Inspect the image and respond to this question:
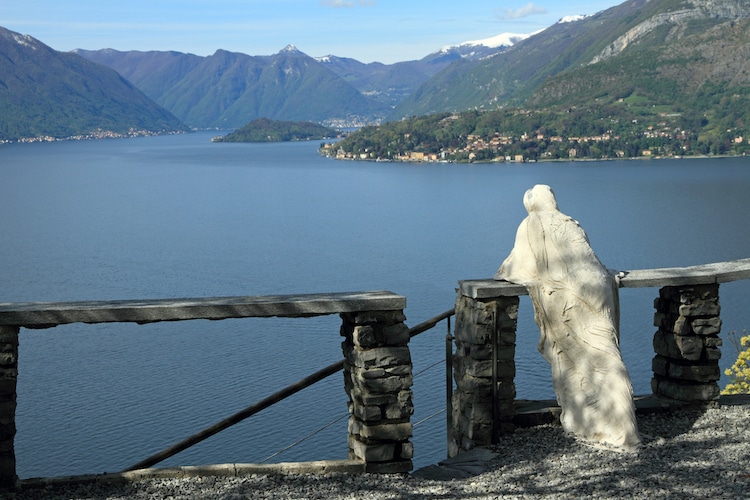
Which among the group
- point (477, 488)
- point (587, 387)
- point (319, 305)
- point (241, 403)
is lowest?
point (241, 403)

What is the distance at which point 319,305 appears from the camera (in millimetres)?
7422

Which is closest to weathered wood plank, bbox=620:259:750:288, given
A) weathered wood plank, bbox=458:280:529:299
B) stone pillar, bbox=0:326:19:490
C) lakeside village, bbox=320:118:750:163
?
weathered wood plank, bbox=458:280:529:299

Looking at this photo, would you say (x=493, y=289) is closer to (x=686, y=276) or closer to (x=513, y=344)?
(x=513, y=344)

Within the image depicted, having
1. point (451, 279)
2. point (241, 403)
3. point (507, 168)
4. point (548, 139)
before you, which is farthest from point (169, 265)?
point (548, 139)

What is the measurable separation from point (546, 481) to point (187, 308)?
3.02 m

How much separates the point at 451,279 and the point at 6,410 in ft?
146

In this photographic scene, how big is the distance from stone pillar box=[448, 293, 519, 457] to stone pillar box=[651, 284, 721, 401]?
1748 mm

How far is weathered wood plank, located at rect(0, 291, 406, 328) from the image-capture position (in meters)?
7.04

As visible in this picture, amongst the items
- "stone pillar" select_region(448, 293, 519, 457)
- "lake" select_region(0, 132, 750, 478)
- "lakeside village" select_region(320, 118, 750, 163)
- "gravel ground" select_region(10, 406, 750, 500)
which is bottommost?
"lake" select_region(0, 132, 750, 478)

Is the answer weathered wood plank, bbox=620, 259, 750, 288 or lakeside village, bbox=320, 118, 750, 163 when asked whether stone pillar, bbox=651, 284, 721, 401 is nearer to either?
weathered wood plank, bbox=620, 259, 750, 288

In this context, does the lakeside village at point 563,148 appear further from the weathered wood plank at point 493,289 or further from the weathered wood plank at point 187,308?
the weathered wood plank at point 187,308

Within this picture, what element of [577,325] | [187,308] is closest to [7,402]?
[187,308]

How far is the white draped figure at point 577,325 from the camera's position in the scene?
8133mm

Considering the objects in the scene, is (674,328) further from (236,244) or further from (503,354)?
(236,244)
